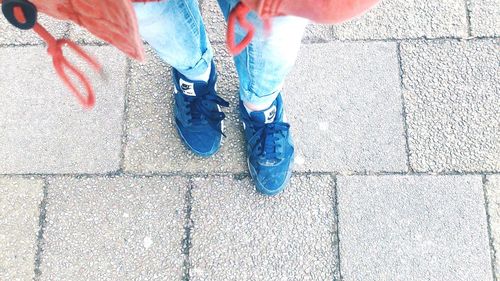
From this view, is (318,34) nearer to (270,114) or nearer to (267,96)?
(270,114)

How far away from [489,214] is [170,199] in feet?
3.08

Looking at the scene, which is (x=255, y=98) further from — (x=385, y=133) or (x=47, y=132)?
(x=47, y=132)

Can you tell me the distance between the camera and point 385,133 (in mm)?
1798

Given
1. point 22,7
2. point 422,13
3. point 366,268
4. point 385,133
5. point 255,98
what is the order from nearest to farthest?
point 22,7
point 255,98
point 366,268
point 385,133
point 422,13

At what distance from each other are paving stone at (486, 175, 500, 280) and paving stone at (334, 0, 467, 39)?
1.69 feet

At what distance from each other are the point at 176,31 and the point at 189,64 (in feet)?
0.69

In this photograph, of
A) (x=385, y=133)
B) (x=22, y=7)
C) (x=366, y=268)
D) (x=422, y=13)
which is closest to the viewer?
(x=22, y=7)

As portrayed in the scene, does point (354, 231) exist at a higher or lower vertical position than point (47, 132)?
lower

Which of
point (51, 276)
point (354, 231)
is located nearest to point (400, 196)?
point (354, 231)

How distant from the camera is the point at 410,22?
194cm

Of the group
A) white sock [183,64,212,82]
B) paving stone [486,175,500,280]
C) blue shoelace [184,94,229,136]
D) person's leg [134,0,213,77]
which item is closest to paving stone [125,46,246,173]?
blue shoelace [184,94,229,136]

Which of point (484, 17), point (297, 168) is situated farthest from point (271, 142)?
point (484, 17)

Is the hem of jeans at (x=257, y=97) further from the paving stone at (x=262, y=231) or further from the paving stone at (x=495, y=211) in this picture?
the paving stone at (x=495, y=211)

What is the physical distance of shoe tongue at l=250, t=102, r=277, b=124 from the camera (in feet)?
5.30
